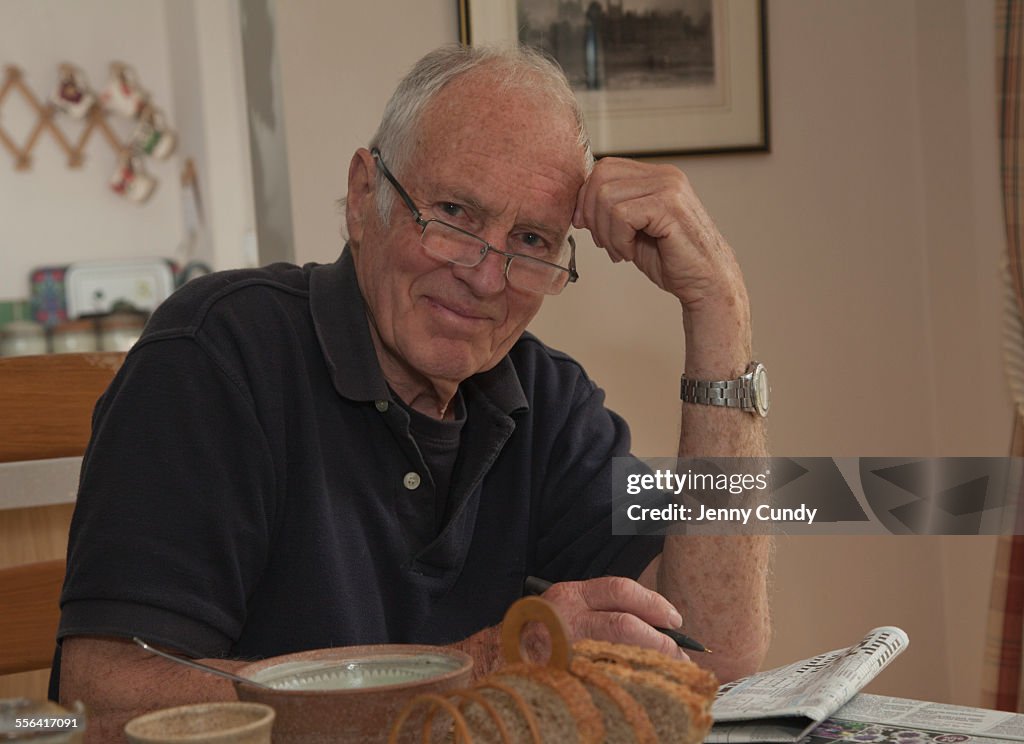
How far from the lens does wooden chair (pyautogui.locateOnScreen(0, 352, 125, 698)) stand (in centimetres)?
127

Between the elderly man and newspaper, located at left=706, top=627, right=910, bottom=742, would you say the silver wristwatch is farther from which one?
newspaper, located at left=706, top=627, right=910, bottom=742

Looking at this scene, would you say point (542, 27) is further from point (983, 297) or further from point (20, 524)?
point (20, 524)

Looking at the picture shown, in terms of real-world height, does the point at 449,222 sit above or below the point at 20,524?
above

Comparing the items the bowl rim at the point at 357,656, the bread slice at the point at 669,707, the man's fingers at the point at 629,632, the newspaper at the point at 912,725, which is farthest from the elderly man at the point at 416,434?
the bread slice at the point at 669,707

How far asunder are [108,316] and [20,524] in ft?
10.4

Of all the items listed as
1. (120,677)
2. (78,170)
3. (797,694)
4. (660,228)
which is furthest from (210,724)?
(78,170)

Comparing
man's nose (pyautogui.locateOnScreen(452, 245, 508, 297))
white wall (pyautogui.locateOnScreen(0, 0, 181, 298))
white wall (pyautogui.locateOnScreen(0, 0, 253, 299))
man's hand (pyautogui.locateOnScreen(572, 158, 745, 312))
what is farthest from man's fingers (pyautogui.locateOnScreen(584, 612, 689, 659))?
white wall (pyautogui.locateOnScreen(0, 0, 181, 298))

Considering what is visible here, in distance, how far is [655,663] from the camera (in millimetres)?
637

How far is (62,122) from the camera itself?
5.06 meters

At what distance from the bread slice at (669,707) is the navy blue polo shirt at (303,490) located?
518mm

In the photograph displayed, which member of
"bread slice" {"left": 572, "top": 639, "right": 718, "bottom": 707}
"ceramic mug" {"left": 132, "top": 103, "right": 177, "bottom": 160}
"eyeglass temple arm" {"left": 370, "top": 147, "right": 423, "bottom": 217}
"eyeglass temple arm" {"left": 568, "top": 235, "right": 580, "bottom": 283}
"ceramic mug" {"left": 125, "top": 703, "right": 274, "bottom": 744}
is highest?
"ceramic mug" {"left": 132, "top": 103, "right": 177, "bottom": 160}

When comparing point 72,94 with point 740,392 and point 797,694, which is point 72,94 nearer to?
point 740,392

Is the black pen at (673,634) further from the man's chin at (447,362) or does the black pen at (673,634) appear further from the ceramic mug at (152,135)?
the ceramic mug at (152,135)

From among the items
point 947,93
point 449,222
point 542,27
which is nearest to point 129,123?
point 542,27
